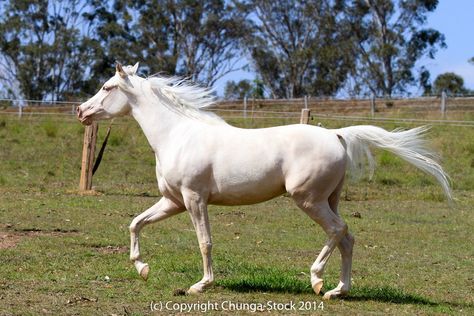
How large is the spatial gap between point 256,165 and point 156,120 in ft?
4.46

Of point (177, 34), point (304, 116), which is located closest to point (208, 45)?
point (177, 34)

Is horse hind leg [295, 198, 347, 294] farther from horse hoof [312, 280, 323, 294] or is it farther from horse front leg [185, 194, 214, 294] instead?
horse front leg [185, 194, 214, 294]

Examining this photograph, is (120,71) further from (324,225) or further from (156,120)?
(324,225)

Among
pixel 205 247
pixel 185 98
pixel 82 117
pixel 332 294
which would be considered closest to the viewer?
pixel 332 294

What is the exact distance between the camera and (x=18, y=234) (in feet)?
41.8

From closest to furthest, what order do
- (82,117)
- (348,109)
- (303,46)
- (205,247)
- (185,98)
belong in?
(205,247) < (185,98) < (82,117) < (348,109) < (303,46)

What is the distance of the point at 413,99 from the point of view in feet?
140

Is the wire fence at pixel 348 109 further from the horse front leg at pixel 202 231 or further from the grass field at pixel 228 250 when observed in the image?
the horse front leg at pixel 202 231

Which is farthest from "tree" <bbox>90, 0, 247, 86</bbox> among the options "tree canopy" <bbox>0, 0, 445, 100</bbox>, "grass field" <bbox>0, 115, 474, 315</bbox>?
"grass field" <bbox>0, 115, 474, 315</bbox>

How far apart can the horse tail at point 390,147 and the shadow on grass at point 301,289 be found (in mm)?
1123

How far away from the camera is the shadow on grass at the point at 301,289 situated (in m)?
8.84

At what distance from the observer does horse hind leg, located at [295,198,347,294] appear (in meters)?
8.60

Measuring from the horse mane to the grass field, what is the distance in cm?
182

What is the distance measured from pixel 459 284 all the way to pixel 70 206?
8.43m
